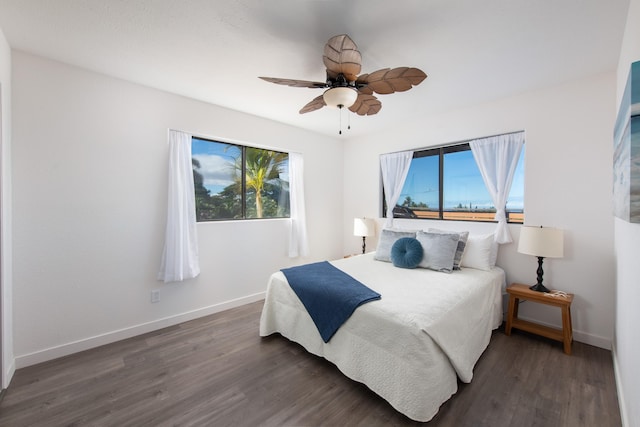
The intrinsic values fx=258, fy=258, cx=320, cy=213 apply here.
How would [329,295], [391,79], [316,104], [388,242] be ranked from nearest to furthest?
[391,79], [329,295], [316,104], [388,242]

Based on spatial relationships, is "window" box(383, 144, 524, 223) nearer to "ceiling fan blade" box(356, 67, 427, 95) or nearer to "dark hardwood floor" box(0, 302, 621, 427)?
"dark hardwood floor" box(0, 302, 621, 427)

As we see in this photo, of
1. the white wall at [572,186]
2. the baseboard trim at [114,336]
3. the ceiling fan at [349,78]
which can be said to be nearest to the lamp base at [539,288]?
the white wall at [572,186]

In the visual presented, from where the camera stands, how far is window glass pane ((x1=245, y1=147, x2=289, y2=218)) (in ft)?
12.1

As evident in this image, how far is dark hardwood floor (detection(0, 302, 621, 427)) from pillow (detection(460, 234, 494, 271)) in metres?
0.79

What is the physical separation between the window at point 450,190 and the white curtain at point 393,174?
0.14m

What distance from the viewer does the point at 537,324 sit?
2709mm

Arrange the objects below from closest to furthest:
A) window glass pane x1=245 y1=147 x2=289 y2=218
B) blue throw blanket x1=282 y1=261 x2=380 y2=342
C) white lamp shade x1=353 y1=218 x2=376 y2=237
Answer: blue throw blanket x1=282 y1=261 x2=380 y2=342, window glass pane x1=245 y1=147 x2=289 y2=218, white lamp shade x1=353 y1=218 x2=376 y2=237

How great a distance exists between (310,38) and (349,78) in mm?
416

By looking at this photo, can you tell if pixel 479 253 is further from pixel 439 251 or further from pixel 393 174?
pixel 393 174

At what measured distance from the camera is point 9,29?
185cm

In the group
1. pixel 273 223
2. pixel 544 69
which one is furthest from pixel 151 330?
pixel 544 69

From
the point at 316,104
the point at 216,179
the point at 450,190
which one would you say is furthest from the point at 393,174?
the point at 216,179

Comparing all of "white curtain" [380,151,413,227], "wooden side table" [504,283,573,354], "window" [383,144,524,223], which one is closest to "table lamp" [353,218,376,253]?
"white curtain" [380,151,413,227]

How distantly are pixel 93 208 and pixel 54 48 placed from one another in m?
1.33
